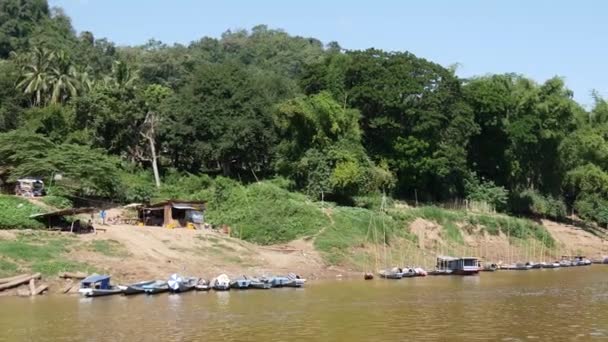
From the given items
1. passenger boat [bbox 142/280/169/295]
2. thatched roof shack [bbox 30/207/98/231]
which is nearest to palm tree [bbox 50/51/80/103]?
thatched roof shack [bbox 30/207/98/231]

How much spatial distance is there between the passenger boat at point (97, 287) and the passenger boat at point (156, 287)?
4.97 ft

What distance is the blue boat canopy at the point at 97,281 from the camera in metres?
45.5

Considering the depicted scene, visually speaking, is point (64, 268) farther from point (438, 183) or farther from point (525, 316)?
point (438, 183)

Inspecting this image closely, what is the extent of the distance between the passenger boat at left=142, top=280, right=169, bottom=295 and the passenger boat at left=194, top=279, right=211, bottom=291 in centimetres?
216

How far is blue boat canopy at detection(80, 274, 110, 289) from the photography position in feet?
149

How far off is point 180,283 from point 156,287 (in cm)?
157

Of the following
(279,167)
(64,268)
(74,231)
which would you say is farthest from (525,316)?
(279,167)

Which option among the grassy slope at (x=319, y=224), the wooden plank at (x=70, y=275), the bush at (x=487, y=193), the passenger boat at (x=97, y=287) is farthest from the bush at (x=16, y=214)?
the bush at (x=487, y=193)

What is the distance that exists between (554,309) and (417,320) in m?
8.95

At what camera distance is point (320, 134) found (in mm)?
73000

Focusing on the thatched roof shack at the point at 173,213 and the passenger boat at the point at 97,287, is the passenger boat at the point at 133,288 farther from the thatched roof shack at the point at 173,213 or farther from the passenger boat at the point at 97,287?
the thatched roof shack at the point at 173,213

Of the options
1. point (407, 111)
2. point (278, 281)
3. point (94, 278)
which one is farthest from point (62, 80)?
point (278, 281)

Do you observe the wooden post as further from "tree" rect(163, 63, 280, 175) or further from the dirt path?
"tree" rect(163, 63, 280, 175)

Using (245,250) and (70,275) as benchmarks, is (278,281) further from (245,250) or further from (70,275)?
(70,275)
